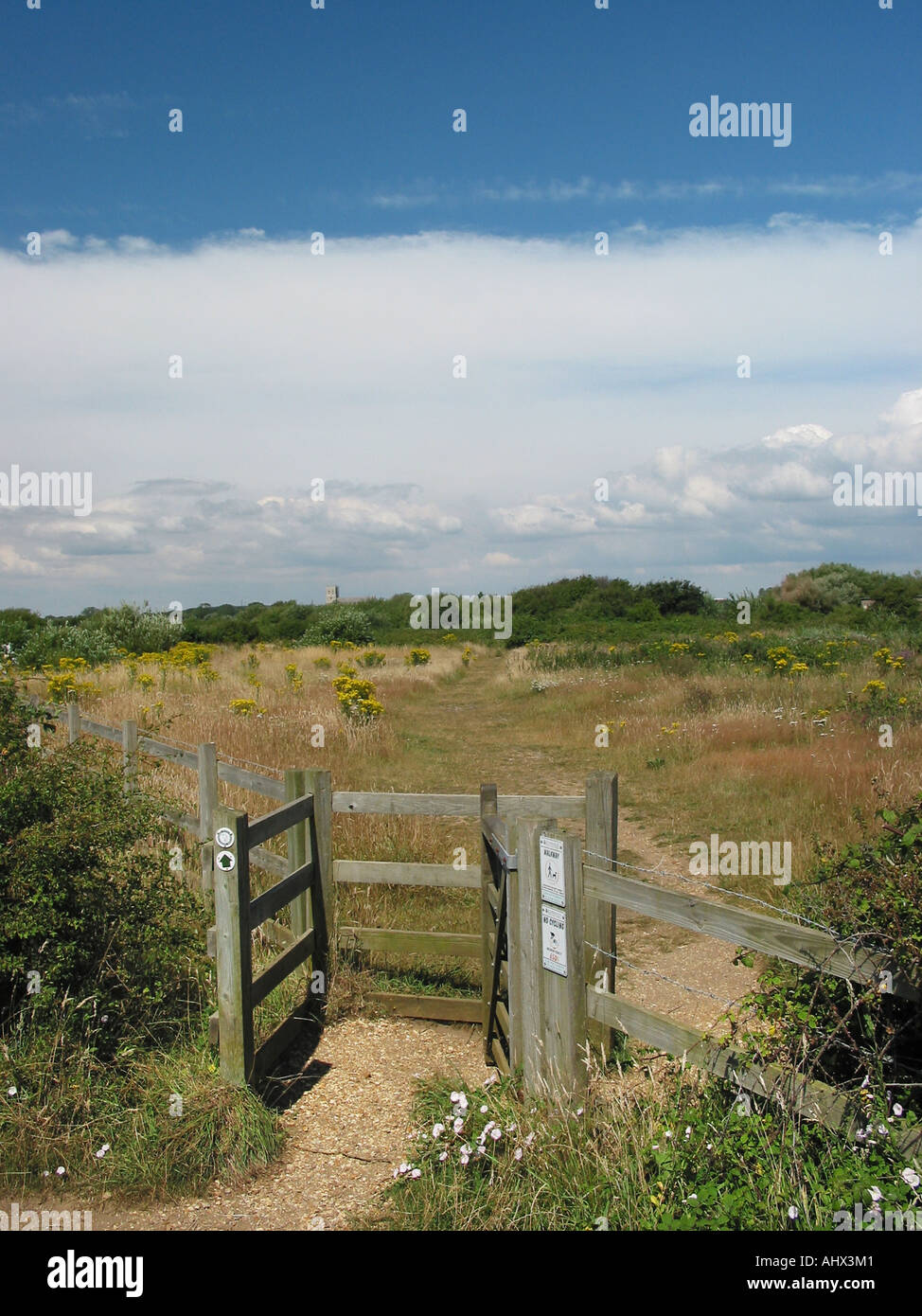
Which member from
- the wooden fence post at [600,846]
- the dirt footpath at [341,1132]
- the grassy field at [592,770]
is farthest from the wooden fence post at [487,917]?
the grassy field at [592,770]

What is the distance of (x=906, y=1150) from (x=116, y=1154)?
3211 millimetres

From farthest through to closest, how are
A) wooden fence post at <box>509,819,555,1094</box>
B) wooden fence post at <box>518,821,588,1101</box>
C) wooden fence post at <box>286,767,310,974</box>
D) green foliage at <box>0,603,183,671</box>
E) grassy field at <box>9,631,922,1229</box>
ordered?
green foliage at <box>0,603,183,671</box>
wooden fence post at <box>286,767,310,974</box>
wooden fence post at <box>509,819,555,1094</box>
wooden fence post at <box>518,821,588,1101</box>
grassy field at <box>9,631,922,1229</box>

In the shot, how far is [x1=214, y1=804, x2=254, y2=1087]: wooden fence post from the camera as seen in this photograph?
4.54 m

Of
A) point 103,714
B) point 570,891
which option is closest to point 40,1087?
point 570,891

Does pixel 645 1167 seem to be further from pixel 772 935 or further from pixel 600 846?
pixel 600 846

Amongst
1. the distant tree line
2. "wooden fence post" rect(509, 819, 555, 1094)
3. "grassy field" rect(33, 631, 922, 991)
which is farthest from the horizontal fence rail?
the distant tree line

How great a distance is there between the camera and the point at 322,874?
19.8 feet

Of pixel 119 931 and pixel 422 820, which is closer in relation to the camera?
pixel 119 931

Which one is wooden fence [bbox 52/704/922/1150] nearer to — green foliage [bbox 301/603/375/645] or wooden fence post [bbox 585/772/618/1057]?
wooden fence post [bbox 585/772/618/1057]

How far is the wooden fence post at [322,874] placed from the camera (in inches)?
237

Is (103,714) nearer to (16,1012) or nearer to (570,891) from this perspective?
(16,1012)

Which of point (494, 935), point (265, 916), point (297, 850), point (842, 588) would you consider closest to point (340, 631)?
point (842, 588)

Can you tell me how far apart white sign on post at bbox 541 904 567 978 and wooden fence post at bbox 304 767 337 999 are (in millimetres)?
2273
